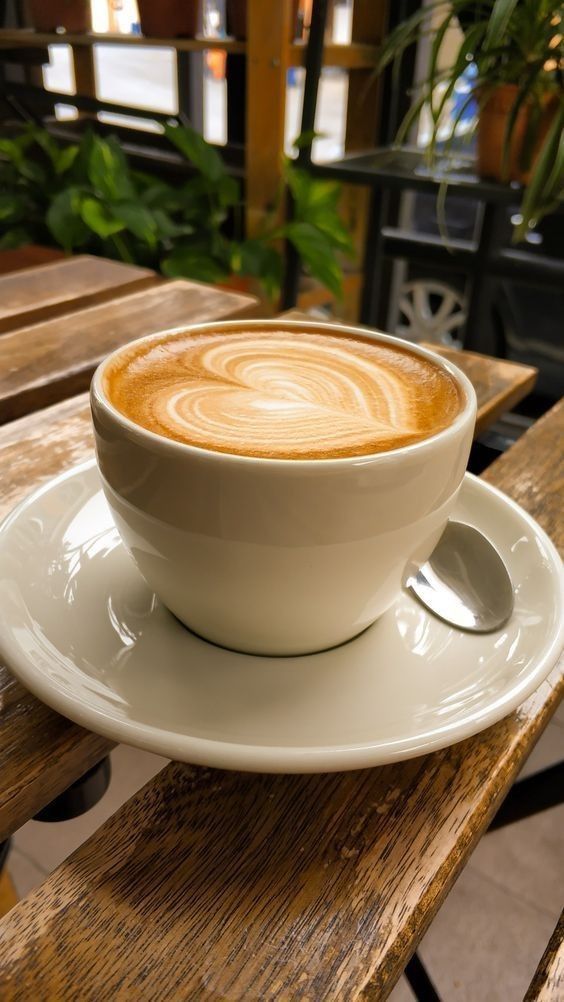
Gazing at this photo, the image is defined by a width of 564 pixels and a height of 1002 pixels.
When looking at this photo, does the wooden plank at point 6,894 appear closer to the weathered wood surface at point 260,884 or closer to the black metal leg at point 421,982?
the black metal leg at point 421,982

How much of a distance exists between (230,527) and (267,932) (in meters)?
0.16

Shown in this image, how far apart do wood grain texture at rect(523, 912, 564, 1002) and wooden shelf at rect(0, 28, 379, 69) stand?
83.7 inches

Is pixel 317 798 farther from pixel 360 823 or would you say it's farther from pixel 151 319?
pixel 151 319

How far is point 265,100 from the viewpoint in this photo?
6.67ft

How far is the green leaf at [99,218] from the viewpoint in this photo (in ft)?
6.23

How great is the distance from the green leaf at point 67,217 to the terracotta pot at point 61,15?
820mm

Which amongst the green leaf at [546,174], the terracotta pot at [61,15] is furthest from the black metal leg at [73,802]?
the terracotta pot at [61,15]

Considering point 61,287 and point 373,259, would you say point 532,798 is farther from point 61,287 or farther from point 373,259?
point 373,259

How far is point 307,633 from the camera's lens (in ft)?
1.26

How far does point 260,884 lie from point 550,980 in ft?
0.38

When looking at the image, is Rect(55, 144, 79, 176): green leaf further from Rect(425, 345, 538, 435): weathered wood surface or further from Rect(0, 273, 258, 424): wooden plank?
Rect(425, 345, 538, 435): weathered wood surface

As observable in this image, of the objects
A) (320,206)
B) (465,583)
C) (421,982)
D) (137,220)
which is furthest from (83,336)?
(320,206)

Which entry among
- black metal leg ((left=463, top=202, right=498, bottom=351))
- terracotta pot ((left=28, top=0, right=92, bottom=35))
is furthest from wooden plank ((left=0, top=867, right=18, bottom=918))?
terracotta pot ((left=28, top=0, right=92, bottom=35))

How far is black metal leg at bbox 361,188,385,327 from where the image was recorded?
2363 mm
